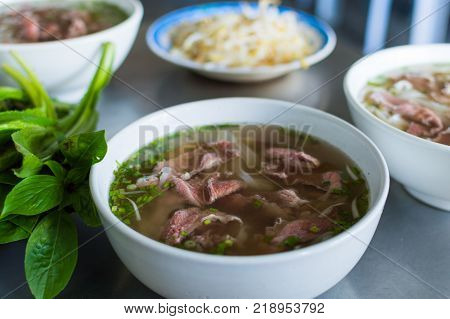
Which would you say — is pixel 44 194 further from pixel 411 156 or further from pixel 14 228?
pixel 411 156

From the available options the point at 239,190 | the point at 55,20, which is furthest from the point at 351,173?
the point at 55,20

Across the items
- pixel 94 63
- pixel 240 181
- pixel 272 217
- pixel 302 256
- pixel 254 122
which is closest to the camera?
pixel 302 256

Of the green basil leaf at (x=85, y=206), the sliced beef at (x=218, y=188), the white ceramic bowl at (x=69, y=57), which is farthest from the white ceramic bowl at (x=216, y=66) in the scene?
the green basil leaf at (x=85, y=206)

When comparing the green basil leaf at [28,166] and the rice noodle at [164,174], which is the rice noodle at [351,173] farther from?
the green basil leaf at [28,166]

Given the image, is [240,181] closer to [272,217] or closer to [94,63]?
[272,217]

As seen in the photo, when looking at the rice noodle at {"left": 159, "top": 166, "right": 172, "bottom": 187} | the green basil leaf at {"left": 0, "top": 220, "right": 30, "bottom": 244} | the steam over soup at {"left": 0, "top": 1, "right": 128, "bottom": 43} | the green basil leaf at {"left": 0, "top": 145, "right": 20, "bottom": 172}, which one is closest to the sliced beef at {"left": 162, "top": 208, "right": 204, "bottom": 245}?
the rice noodle at {"left": 159, "top": 166, "right": 172, "bottom": 187}

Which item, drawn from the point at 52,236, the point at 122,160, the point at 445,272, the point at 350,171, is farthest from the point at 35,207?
the point at 445,272

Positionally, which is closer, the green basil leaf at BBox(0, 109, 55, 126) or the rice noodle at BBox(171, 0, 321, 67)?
the green basil leaf at BBox(0, 109, 55, 126)

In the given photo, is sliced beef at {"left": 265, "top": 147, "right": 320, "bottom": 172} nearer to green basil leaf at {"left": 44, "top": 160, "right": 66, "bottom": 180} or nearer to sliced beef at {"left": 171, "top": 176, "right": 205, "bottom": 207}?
sliced beef at {"left": 171, "top": 176, "right": 205, "bottom": 207}
